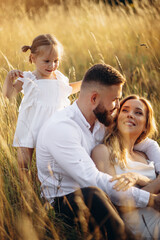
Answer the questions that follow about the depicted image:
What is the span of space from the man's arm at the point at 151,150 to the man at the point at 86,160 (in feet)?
1.68

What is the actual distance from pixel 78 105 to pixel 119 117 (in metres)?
0.50

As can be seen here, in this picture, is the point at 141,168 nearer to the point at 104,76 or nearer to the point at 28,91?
the point at 104,76

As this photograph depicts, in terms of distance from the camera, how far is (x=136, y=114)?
2871 millimetres

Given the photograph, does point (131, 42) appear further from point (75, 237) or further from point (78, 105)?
point (75, 237)

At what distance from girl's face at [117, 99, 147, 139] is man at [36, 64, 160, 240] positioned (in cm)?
18

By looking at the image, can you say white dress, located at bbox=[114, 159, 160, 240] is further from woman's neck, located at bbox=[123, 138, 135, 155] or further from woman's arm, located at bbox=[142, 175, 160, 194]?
woman's neck, located at bbox=[123, 138, 135, 155]

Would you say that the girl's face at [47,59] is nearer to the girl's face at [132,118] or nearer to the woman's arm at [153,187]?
the girl's face at [132,118]

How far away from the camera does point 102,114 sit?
8.38 feet

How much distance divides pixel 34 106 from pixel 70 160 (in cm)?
Result: 91

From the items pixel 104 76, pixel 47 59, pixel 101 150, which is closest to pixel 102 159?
pixel 101 150

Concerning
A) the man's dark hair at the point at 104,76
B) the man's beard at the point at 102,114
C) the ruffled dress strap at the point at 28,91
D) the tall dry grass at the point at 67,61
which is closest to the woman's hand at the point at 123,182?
the tall dry grass at the point at 67,61

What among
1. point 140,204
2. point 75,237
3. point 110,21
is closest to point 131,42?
point 110,21

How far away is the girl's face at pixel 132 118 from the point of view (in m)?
2.80

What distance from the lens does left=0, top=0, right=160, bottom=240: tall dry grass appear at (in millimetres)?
1981
